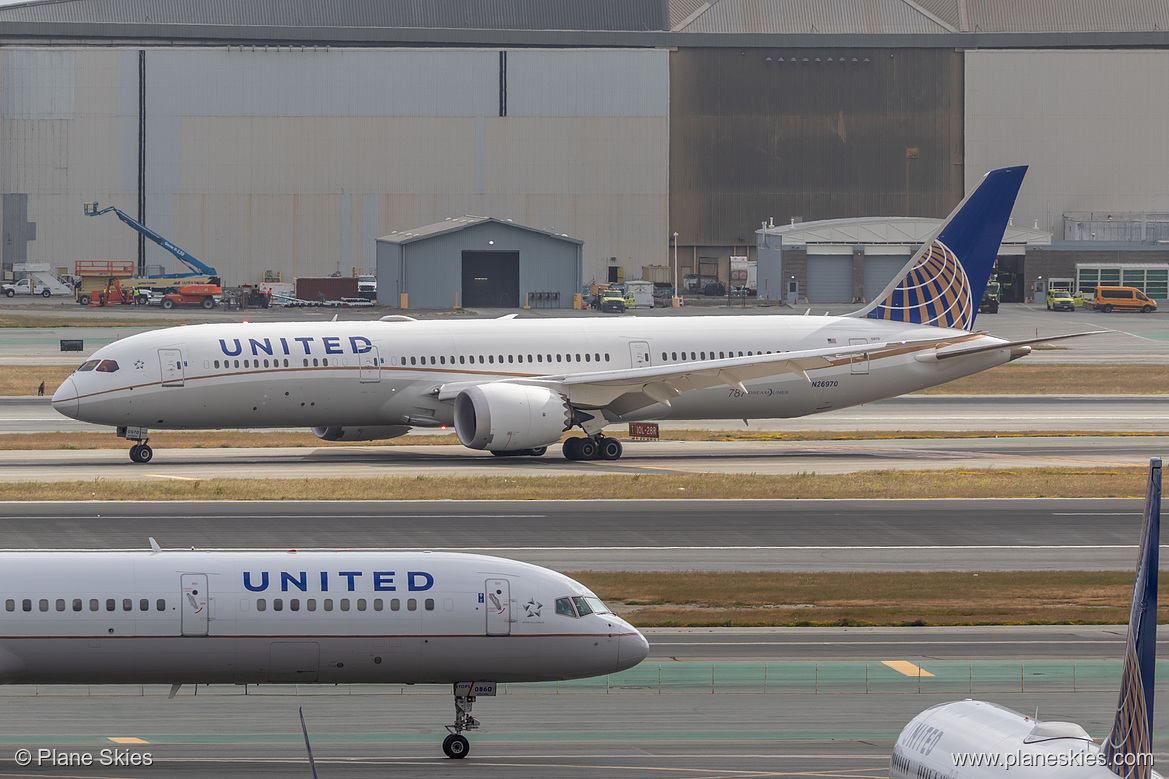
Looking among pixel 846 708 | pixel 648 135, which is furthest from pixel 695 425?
pixel 648 135

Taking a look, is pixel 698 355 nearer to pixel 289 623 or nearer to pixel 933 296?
pixel 933 296

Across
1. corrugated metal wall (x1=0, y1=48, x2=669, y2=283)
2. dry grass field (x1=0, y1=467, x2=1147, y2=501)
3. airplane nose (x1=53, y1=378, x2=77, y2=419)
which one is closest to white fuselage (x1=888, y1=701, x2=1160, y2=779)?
dry grass field (x1=0, y1=467, x2=1147, y2=501)

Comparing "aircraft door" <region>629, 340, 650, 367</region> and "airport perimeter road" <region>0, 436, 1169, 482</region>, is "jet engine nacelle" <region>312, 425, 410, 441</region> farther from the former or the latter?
"aircraft door" <region>629, 340, 650, 367</region>

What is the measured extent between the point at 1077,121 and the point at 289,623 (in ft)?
469

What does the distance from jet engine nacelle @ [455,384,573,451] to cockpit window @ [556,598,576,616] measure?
27.2 metres

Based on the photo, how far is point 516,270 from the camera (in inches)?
5453

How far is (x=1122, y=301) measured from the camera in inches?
5300

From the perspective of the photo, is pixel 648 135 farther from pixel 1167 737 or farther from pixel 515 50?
pixel 1167 737

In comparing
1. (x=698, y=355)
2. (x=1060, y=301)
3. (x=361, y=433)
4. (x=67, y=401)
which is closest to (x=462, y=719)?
(x=67, y=401)

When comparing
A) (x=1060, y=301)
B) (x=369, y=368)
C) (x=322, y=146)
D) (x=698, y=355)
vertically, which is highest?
(x=322, y=146)

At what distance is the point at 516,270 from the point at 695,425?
72.4m

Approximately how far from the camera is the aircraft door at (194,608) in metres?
23.4

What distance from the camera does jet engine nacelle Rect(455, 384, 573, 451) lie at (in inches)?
2014

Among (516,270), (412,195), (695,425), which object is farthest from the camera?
(412,195)
